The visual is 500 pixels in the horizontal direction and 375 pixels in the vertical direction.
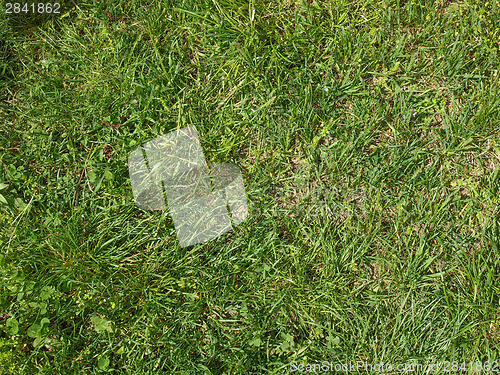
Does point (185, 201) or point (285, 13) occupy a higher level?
point (285, 13)

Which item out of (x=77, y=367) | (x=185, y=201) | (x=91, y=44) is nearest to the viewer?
(x=77, y=367)

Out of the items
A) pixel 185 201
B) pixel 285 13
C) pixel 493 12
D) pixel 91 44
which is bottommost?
pixel 185 201

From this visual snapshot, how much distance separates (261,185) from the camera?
2.31 meters

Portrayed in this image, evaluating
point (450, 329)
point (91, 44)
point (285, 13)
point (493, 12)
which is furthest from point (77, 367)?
point (493, 12)

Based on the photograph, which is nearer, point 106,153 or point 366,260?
point 366,260

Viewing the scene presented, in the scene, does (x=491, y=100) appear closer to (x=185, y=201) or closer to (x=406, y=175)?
(x=406, y=175)

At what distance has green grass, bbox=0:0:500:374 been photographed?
2.19m

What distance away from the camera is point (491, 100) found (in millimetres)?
2322

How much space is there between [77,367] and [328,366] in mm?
1371

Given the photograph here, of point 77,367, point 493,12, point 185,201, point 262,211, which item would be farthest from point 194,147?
point 493,12

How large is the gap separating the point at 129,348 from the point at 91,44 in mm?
1837

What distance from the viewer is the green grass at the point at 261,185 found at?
7.18 ft

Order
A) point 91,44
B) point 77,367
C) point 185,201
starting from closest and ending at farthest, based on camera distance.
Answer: point 77,367 → point 185,201 → point 91,44

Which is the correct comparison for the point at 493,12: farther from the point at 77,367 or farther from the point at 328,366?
the point at 77,367
